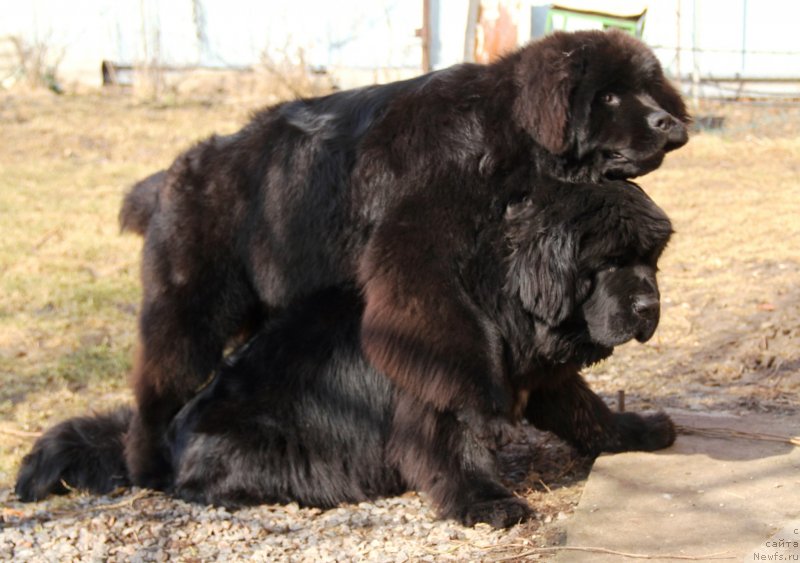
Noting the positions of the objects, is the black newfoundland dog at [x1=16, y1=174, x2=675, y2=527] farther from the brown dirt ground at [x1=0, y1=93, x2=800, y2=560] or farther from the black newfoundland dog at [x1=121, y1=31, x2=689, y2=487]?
the brown dirt ground at [x1=0, y1=93, x2=800, y2=560]

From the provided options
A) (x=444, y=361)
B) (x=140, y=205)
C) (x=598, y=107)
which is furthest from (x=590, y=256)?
(x=140, y=205)

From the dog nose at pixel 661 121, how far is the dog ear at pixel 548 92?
0.29 meters

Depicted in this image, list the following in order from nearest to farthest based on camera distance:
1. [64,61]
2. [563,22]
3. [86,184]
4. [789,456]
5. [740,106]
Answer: [789,456] < [86,184] < [563,22] < [740,106] < [64,61]

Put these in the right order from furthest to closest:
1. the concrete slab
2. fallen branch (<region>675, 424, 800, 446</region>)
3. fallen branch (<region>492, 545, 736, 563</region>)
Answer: fallen branch (<region>675, 424, 800, 446</region>)
the concrete slab
fallen branch (<region>492, 545, 736, 563</region>)

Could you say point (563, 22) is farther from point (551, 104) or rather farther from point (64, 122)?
point (551, 104)

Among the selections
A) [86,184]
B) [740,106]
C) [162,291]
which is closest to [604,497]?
[162,291]

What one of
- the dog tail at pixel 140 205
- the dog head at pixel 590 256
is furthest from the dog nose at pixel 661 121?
the dog tail at pixel 140 205

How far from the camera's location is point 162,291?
4.36m

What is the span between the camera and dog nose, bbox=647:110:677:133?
3689mm

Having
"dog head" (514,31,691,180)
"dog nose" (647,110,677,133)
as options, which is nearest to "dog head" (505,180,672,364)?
"dog head" (514,31,691,180)

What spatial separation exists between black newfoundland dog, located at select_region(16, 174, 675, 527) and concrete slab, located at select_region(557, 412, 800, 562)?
Result: 9.1 inches

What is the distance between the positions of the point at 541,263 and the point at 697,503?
1.03 meters

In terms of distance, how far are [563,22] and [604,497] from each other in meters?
A: 9.66

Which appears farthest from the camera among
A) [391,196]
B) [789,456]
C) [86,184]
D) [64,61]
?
[64,61]
